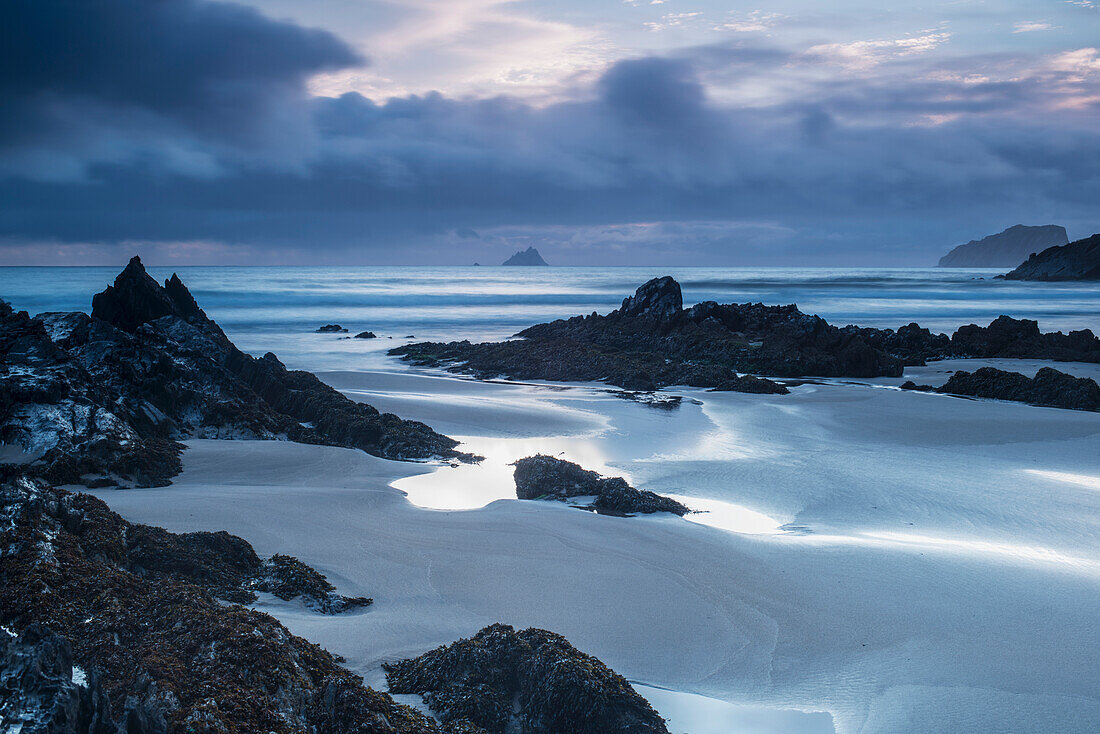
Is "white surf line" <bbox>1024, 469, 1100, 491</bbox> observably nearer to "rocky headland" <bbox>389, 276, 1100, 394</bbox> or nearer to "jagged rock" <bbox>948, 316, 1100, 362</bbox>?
"rocky headland" <bbox>389, 276, 1100, 394</bbox>

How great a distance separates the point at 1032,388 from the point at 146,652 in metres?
14.9

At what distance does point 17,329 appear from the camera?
691 centimetres

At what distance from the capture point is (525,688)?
112 inches

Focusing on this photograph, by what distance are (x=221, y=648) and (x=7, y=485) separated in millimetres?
1660

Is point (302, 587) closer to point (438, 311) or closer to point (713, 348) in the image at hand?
point (713, 348)

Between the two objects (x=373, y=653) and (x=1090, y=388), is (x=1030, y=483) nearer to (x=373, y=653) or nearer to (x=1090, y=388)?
(x=1090, y=388)

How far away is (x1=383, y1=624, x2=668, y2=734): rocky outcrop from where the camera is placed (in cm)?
273

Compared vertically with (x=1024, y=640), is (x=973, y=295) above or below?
above

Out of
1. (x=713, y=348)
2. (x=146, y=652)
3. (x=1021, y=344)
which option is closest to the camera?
(x=146, y=652)

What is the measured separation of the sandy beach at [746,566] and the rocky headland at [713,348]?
6950 mm

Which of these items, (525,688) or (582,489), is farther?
(582,489)

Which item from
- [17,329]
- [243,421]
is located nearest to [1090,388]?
[243,421]

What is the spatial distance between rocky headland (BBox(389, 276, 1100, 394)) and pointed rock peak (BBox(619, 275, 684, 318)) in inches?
1.6

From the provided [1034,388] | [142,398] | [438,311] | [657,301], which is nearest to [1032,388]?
[1034,388]
